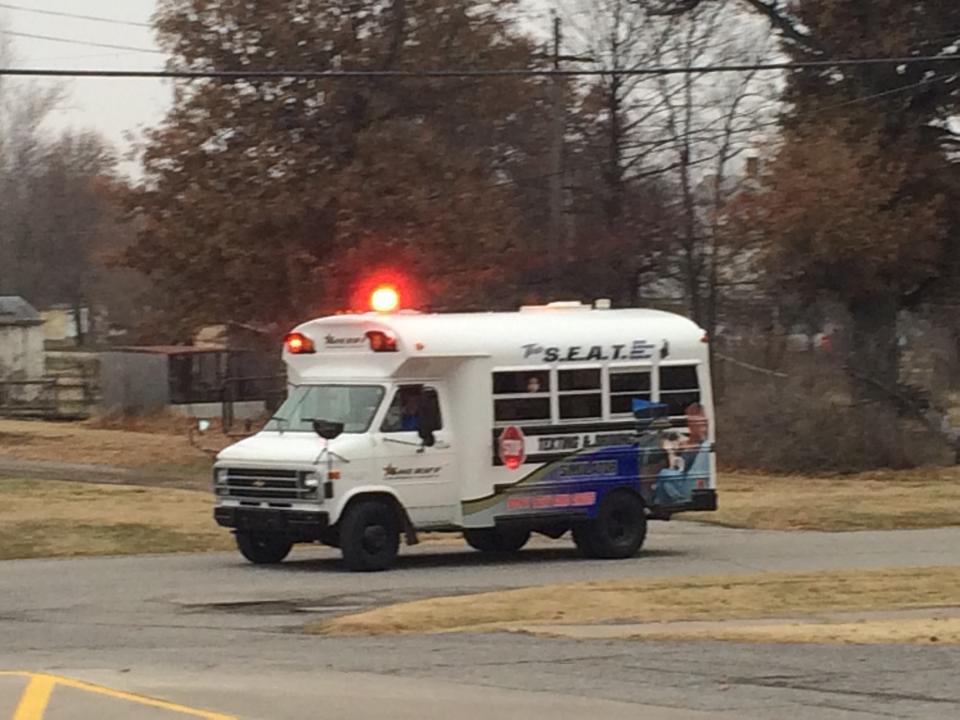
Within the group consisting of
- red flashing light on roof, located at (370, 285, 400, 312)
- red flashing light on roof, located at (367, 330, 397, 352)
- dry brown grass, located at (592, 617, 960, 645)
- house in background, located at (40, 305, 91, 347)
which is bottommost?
dry brown grass, located at (592, 617, 960, 645)

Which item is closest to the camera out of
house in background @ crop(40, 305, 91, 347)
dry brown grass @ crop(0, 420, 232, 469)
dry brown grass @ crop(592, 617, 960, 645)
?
dry brown grass @ crop(592, 617, 960, 645)

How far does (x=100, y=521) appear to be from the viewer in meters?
23.3

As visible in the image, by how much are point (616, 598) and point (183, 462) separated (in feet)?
70.9

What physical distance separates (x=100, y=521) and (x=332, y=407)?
6.07 m

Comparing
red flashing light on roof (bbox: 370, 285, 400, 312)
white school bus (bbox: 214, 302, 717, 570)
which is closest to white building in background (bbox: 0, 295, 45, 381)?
red flashing light on roof (bbox: 370, 285, 400, 312)

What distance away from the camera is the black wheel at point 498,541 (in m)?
20.5

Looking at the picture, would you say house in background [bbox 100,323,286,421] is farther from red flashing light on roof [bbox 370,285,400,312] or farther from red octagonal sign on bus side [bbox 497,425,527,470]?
red octagonal sign on bus side [bbox 497,425,527,470]

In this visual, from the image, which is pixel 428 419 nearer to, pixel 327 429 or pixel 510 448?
pixel 510 448

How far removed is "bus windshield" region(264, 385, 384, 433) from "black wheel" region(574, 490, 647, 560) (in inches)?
119

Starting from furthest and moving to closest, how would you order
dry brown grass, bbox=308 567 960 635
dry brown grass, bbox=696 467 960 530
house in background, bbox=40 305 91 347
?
house in background, bbox=40 305 91 347
dry brown grass, bbox=696 467 960 530
dry brown grass, bbox=308 567 960 635

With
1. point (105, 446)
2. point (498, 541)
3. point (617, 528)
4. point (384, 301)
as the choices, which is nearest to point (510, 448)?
point (617, 528)

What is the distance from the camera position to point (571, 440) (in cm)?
1933

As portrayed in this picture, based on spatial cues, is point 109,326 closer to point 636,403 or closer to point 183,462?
point 183,462

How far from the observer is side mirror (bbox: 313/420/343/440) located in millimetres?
17859
